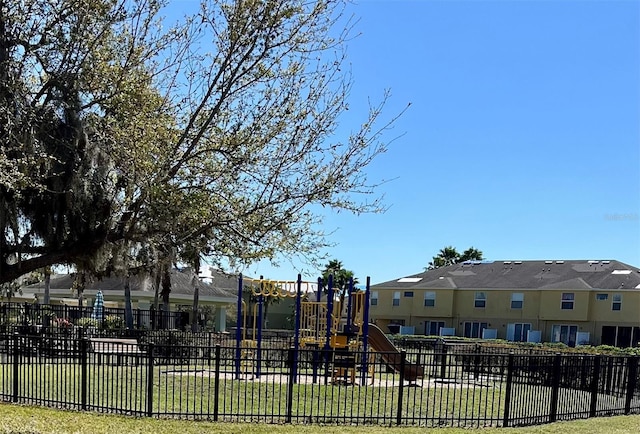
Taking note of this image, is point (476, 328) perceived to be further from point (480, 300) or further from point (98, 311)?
point (98, 311)

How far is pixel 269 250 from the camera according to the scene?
25.9 feet

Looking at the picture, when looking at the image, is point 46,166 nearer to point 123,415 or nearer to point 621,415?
point 123,415

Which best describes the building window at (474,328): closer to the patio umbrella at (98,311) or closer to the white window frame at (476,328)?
the white window frame at (476,328)

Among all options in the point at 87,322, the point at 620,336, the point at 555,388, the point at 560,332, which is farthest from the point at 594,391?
the point at 560,332

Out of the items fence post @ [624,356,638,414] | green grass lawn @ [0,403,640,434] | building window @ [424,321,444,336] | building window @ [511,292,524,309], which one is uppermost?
building window @ [511,292,524,309]

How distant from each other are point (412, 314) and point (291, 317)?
40.3 ft

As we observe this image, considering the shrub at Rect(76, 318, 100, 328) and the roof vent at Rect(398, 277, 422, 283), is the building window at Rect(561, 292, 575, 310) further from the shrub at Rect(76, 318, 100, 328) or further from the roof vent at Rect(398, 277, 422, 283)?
the shrub at Rect(76, 318, 100, 328)

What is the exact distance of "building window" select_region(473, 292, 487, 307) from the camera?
4759 centimetres

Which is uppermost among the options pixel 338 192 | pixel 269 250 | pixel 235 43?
pixel 235 43

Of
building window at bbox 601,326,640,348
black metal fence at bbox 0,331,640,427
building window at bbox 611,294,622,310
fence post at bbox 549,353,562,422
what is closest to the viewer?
black metal fence at bbox 0,331,640,427

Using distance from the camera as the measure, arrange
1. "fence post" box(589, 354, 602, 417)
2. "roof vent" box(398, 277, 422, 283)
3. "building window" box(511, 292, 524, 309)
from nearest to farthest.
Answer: "fence post" box(589, 354, 602, 417) → "building window" box(511, 292, 524, 309) → "roof vent" box(398, 277, 422, 283)

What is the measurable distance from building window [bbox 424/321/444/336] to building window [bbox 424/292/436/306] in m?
1.46

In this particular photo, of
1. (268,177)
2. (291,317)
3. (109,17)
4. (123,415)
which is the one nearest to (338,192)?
(268,177)

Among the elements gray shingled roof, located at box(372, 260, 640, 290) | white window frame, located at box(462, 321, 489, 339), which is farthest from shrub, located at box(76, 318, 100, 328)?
white window frame, located at box(462, 321, 489, 339)
